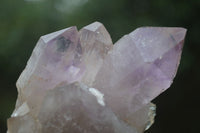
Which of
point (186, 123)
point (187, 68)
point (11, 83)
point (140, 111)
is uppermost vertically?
point (140, 111)

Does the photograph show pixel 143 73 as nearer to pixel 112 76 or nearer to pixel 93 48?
pixel 112 76

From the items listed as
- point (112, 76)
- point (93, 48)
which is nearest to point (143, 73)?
point (112, 76)

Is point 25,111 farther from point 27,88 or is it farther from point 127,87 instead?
point 127,87

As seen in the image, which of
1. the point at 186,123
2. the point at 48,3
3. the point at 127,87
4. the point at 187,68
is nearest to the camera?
the point at 127,87

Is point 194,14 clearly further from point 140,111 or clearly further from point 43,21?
point 140,111

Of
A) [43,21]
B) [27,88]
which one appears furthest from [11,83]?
[27,88]

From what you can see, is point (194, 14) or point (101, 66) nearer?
point (101, 66)

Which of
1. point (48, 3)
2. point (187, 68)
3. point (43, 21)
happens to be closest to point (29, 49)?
point (43, 21)

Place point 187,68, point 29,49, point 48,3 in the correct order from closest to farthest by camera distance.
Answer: point 187,68, point 29,49, point 48,3

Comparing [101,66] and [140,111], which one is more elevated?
[101,66]
